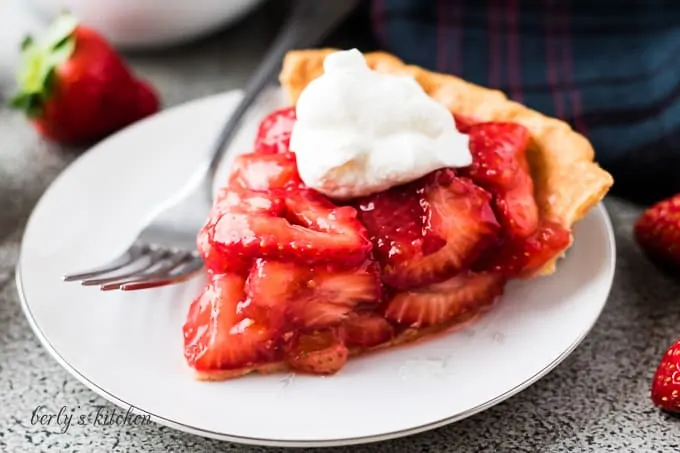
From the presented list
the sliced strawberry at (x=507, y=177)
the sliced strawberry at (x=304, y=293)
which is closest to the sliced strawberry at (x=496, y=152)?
the sliced strawberry at (x=507, y=177)

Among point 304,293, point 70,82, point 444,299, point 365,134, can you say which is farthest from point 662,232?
point 70,82

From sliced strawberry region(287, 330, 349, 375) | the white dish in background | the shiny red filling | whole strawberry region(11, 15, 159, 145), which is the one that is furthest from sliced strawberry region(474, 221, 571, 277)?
the white dish in background

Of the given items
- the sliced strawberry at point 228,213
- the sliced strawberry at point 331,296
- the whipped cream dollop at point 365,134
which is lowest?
the sliced strawberry at point 331,296

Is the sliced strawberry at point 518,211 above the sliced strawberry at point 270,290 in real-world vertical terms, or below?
above

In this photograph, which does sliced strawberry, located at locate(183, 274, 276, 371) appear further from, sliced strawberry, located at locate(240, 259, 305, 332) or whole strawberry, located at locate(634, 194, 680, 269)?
whole strawberry, located at locate(634, 194, 680, 269)

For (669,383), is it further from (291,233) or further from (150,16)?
(150,16)

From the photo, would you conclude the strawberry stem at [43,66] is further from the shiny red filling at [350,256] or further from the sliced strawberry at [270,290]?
the sliced strawberry at [270,290]
